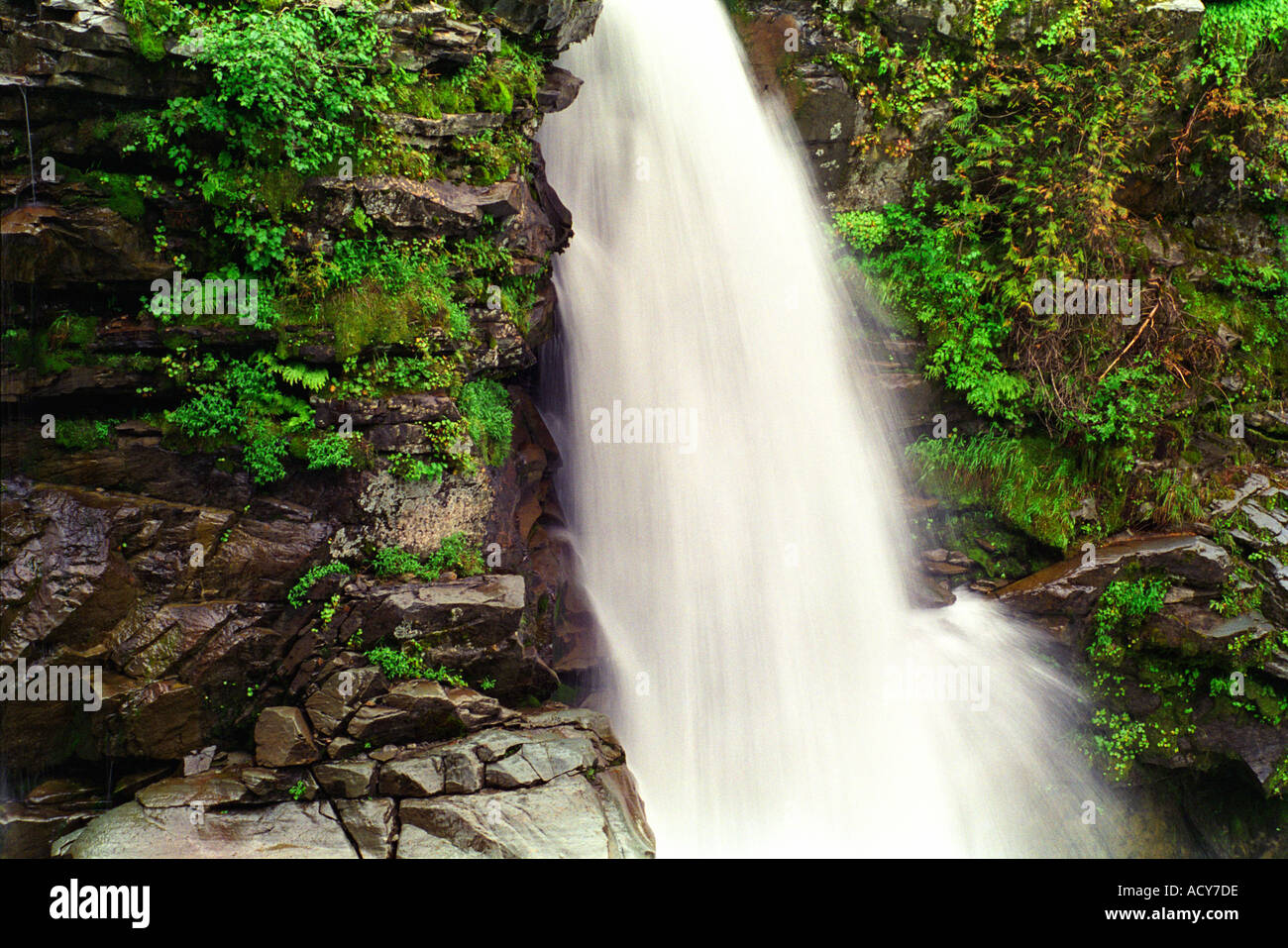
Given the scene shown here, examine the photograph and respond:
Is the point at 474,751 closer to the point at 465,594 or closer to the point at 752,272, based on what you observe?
the point at 465,594

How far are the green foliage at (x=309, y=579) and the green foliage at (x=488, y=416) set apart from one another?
165 cm

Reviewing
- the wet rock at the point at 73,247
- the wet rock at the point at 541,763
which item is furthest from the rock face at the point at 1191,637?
the wet rock at the point at 73,247

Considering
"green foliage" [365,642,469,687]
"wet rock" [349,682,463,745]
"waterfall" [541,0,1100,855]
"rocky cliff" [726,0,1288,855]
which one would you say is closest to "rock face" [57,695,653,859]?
"wet rock" [349,682,463,745]

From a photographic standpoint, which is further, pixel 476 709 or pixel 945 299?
pixel 945 299

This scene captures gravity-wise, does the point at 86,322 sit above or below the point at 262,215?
below

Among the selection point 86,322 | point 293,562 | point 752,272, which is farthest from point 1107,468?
point 86,322

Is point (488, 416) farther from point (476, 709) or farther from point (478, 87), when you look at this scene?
point (478, 87)

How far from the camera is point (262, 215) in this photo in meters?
6.54

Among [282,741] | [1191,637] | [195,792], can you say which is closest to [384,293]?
[282,741]

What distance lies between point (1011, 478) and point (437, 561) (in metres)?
6.86

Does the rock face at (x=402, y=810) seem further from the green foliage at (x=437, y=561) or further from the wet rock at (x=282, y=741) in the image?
the green foliage at (x=437, y=561)

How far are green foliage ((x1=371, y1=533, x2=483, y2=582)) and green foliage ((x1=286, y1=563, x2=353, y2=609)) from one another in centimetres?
30

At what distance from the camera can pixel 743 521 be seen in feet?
28.7
